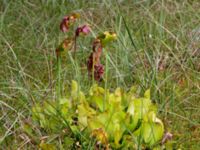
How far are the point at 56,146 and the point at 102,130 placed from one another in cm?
21

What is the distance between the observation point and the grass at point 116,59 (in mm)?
2150

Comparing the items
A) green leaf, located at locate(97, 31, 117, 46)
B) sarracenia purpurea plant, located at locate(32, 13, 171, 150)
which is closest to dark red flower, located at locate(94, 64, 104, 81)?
sarracenia purpurea plant, located at locate(32, 13, 171, 150)

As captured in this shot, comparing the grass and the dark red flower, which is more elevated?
the dark red flower

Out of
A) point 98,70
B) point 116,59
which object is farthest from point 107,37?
point 116,59

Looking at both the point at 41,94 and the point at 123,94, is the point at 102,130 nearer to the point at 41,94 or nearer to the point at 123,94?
the point at 123,94

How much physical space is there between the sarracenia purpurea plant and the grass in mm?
83

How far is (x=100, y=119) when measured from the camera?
6.26 feet

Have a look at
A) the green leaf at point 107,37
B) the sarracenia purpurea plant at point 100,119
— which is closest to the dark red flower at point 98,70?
the sarracenia purpurea plant at point 100,119

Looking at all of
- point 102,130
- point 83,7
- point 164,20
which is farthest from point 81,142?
point 83,7

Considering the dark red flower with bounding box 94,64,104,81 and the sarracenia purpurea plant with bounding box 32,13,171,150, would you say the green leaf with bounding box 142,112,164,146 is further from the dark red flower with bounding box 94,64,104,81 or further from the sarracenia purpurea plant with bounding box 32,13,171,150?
the dark red flower with bounding box 94,64,104,81

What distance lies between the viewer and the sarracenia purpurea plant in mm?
1881

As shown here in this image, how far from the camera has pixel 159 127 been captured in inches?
75.1

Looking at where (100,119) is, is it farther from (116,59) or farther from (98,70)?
(116,59)

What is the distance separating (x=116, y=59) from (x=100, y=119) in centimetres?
60
